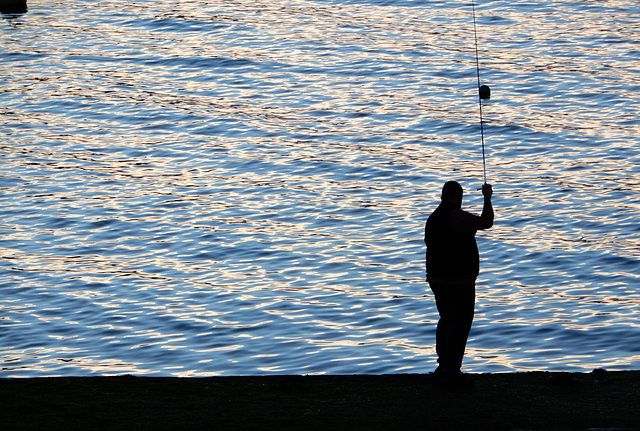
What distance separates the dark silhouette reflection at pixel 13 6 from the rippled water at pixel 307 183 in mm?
1371

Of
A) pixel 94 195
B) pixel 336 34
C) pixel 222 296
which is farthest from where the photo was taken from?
pixel 336 34

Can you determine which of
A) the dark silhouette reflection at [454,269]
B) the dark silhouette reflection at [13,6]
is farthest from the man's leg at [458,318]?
the dark silhouette reflection at [13,6]

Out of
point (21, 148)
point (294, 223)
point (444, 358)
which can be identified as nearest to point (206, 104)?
point (21, 148)

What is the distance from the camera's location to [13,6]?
34.7 metres

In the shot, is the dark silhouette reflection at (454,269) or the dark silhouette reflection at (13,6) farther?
the dark silhouette reflection at (13,6)

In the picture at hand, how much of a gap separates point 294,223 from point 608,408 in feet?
31.8

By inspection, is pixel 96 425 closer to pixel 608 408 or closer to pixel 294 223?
pixel 608 408

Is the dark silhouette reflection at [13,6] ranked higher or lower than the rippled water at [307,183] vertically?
higher

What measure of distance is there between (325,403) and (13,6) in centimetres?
2884

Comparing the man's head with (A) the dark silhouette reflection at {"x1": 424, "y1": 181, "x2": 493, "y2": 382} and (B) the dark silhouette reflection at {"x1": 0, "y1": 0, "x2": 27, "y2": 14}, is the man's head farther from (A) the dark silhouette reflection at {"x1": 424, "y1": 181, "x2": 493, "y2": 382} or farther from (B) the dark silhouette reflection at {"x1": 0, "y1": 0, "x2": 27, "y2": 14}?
(B) the dark silhouette reflection at {"x1": 0, "y1": 0, "x2": 27, "y2": 14}

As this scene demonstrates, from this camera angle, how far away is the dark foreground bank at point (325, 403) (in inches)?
313

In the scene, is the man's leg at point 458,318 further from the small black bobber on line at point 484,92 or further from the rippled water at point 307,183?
the small black bobber on line at point 484,92

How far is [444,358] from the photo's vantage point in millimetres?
9125

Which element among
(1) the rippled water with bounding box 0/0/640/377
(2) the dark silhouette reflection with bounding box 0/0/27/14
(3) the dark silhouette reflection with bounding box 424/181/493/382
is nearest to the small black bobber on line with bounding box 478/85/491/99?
(3) the dark silhouette reflection with bounding box 424/181/493/382
